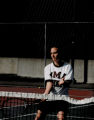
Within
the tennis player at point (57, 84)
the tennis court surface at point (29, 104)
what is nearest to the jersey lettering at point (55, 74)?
the tennis player at point (57, 84)

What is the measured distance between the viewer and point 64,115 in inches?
205

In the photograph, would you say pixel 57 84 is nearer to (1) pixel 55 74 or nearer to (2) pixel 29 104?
(1) pixel 55 74

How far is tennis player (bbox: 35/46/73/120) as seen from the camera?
204 inches

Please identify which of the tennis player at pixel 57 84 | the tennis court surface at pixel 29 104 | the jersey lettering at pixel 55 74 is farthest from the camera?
the jersey lettering at pixel 55 74

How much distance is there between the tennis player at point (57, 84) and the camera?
5.17 meters

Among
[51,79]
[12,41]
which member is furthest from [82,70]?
[51,79]

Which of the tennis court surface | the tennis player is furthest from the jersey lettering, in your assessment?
the tennis court surface

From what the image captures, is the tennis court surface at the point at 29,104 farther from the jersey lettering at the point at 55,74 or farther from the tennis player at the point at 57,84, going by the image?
the jersey lettering at the point at 55,74

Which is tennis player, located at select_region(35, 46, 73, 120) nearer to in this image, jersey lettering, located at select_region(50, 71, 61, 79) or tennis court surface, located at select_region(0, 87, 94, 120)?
jersey lettering, located at select_region(50, 71, 61, 79)

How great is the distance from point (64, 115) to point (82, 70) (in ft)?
39.5

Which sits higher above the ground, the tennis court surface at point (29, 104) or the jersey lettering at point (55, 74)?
the jersey lettering at point (55, 74)

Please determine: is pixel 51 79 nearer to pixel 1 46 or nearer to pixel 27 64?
pixel 27 64

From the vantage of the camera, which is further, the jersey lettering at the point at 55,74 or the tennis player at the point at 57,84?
the jersey lettering at the point at 55,74

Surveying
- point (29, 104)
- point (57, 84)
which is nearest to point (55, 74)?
point (57, 84)
